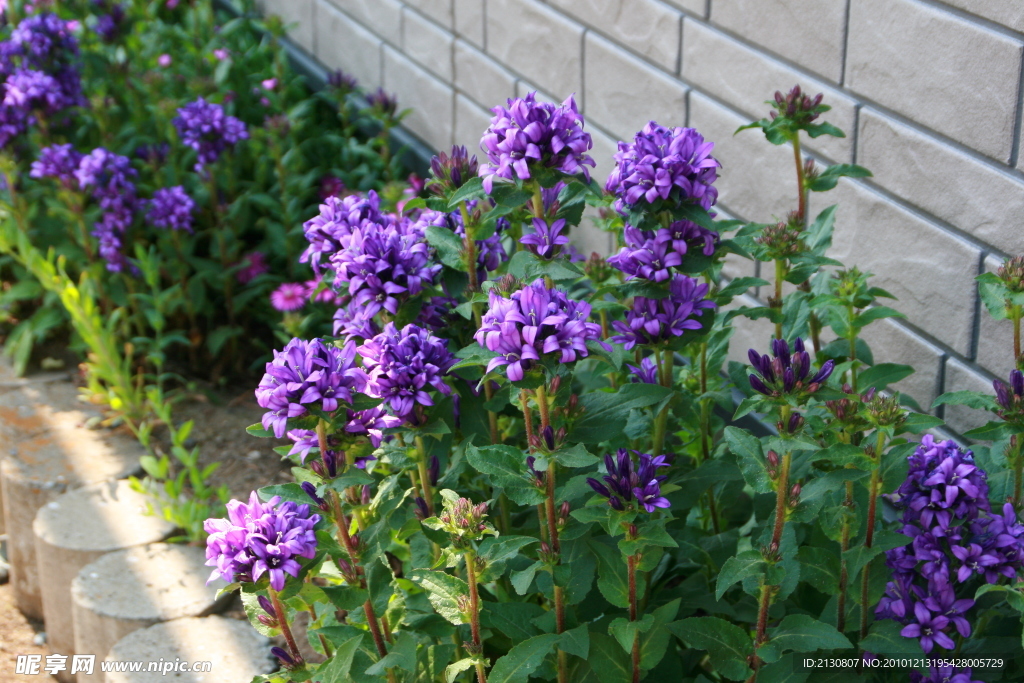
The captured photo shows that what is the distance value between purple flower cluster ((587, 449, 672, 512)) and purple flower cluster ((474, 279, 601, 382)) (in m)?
0.22

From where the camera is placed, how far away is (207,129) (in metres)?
3.54

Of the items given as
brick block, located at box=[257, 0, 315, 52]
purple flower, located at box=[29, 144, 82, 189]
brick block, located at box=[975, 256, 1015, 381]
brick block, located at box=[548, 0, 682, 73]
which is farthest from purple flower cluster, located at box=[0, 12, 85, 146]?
brick block, located at box=[975, 256, 1015, 381]

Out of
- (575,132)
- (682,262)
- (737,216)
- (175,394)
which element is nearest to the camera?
(575,132)

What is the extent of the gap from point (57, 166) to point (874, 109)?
251cm

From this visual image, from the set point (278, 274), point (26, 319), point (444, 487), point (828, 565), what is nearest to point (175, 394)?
point (278, 274)

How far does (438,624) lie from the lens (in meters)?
1.99

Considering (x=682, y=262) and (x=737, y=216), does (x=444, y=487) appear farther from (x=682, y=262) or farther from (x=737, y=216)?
(x=737, y=216)

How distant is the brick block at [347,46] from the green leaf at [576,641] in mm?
3004

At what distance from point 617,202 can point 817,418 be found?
519mm

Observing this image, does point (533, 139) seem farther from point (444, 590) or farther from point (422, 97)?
point (422, 97)

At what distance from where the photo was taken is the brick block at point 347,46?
432 cm

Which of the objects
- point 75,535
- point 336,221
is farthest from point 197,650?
point 336,221

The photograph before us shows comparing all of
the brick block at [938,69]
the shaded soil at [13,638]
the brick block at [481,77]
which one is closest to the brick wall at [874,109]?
the brick block at [938,69]

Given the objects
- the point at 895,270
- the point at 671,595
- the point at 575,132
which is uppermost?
the point at 575,132
